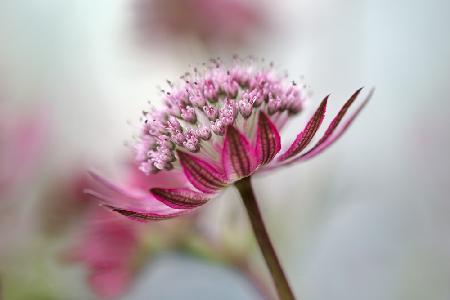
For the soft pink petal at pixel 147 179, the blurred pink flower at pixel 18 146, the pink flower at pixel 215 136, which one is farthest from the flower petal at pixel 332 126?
the blurred pink flower at pixel 18 146

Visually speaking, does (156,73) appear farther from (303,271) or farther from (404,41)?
(404,41)

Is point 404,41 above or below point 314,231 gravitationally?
above

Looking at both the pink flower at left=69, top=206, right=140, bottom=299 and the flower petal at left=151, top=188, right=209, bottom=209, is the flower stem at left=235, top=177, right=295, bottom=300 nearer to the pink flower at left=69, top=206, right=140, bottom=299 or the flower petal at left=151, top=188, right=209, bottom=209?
the flower petal at left=151, top=188, right=209, bottom=209

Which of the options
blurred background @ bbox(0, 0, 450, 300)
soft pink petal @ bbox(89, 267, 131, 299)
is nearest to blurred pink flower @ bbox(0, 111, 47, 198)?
blurred background @ bbox(0, 0, 450, 300)

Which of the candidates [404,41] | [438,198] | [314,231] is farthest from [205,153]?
[404,41]

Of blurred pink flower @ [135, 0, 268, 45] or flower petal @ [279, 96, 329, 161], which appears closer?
flower petal @ [279, 96, 329, 161]

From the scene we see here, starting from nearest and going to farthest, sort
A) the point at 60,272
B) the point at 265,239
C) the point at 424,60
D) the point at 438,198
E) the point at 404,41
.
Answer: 1. the point at 265,239
2. the point at 60,272
3. the point at 438,198
4. the point at 424,60
5. the point at 404,41

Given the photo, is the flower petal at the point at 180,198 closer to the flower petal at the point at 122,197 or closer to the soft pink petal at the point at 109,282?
A: the flower petal at the point at 122,197
